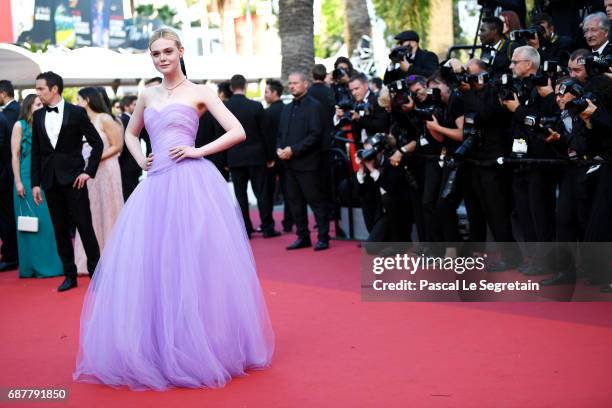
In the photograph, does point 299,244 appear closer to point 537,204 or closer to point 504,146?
point 504,146

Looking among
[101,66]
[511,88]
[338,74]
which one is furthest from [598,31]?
[101,66]

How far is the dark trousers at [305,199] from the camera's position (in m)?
12.0

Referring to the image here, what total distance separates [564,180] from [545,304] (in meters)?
1.18

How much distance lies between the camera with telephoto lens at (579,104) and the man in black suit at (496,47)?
1951 millimetres

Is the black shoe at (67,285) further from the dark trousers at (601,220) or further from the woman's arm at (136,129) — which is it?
the dark trousers at (601,220)

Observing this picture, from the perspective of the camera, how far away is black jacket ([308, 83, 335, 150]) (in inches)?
479

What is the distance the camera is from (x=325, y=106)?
41.6ft

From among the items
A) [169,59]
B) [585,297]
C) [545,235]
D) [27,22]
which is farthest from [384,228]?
[27,22]

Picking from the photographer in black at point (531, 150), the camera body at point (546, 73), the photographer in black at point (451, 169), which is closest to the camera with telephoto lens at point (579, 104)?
the photographer in black at point (531, 150)

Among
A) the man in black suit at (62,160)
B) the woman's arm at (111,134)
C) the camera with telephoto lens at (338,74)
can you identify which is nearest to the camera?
the man in black suit at (62,160)

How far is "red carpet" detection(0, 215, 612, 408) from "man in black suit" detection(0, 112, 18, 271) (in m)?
Answer: 2.75

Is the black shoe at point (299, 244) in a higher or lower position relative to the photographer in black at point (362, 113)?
lower

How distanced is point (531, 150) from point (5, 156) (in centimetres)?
651

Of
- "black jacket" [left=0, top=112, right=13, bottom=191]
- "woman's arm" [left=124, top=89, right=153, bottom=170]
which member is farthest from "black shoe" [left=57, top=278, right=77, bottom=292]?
"woman's arm" [left=124, top=89, right=153, bottom=170]
